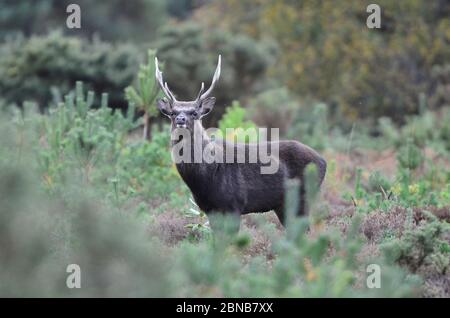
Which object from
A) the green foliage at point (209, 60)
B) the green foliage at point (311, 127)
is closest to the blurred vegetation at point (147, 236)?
the green foliage at point (311, 127)

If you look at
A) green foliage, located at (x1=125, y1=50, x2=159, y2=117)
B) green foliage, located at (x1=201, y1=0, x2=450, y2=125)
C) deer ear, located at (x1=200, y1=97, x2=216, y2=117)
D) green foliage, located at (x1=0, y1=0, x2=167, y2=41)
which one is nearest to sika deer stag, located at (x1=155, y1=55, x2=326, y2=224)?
deer ear, located at (x1=200, y1=97, x2=216, y2=117)

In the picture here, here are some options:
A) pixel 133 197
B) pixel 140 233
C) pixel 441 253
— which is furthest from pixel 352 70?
pixel 140 233

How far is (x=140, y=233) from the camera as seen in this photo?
6531 mm

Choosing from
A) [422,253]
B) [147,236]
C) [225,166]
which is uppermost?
[225,166]

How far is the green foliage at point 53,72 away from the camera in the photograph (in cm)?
1920

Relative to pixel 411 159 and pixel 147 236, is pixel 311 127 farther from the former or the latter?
pixel 147 236

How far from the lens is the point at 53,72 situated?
63.4ft

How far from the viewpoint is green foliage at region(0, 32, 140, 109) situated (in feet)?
63.0

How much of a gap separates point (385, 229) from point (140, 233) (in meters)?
3.77

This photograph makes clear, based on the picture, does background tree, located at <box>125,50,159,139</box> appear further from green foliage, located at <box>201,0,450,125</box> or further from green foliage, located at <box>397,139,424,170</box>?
green foliage, located at <box>201,0,450,125</box>

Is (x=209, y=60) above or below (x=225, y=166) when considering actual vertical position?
above

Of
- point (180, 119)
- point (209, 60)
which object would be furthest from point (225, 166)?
point (209, 60)

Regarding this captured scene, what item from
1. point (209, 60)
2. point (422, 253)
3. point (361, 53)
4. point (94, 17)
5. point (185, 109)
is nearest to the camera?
point (422, 253)

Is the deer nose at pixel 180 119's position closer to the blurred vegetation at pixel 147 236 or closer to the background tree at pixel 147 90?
the blurred vegetation at pixel 147 236
